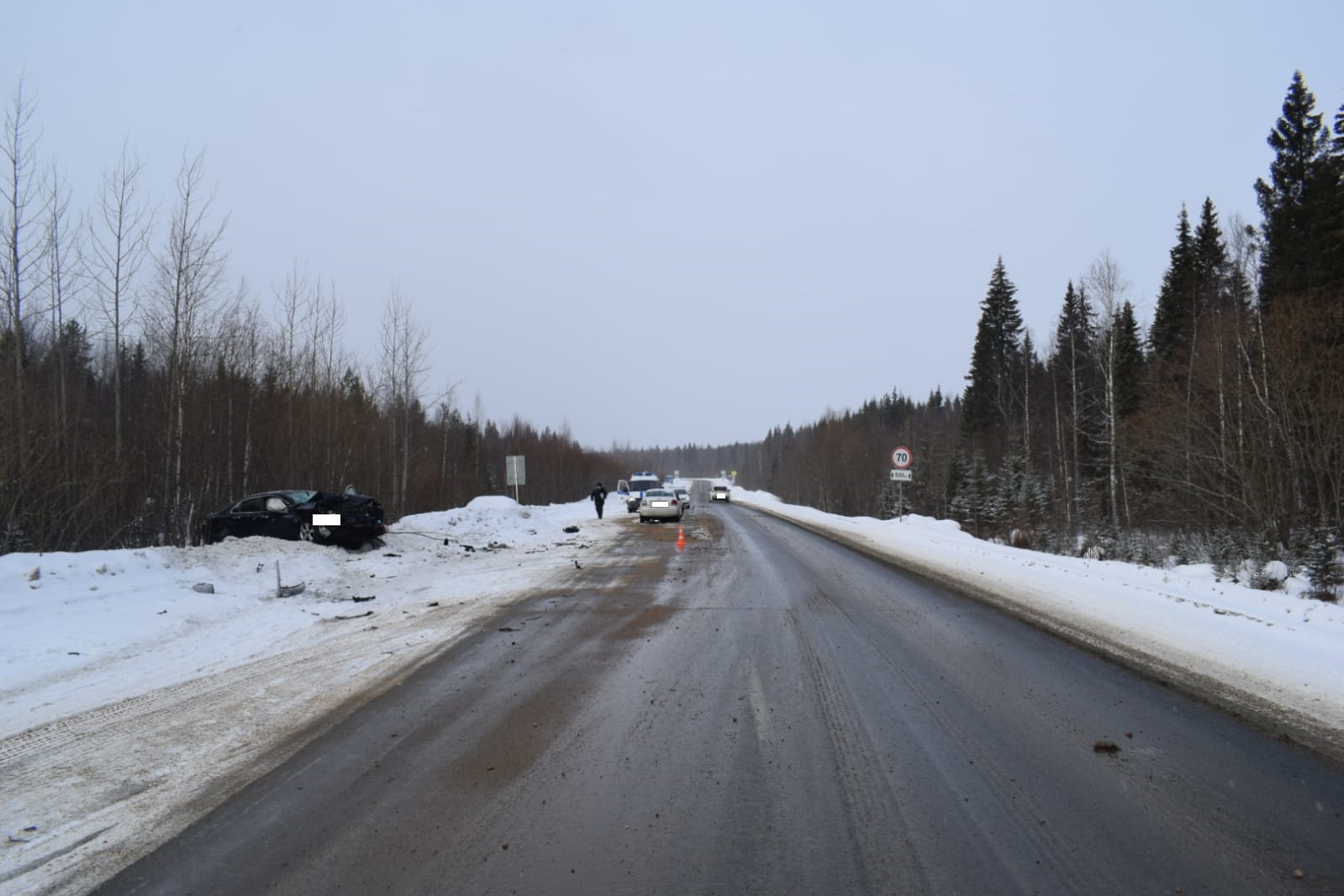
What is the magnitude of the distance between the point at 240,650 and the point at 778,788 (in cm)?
689

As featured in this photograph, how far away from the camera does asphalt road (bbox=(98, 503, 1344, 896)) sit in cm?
328

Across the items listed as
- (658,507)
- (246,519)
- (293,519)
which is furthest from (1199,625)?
(658,507)

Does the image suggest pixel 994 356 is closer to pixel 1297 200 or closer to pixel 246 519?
pixel 1297 200

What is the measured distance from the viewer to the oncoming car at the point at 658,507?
32344 mm

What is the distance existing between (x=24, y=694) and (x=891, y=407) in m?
129

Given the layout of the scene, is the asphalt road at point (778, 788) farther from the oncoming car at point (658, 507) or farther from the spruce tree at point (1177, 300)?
the spruce tree at point (1177, 300)

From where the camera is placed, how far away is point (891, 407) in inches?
4988

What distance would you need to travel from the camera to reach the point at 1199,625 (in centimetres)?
817

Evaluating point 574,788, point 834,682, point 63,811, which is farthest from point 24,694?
point 834,682

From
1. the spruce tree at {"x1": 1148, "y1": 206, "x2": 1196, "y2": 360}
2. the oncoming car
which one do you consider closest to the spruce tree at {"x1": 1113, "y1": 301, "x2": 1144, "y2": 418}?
the spruce tree at {"x1": 1148, "y1": 206, "x2": 1196, "y2": 360}

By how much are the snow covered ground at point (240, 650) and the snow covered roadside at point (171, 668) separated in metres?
0.02

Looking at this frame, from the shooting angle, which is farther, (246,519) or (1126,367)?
(1126,367)

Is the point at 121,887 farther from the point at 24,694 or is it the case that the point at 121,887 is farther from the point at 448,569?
the point at 448,569

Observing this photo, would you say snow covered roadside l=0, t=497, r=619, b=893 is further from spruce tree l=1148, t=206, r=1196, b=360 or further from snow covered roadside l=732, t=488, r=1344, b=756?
spruce tree l=1148, t=206, r=1196, b=360
